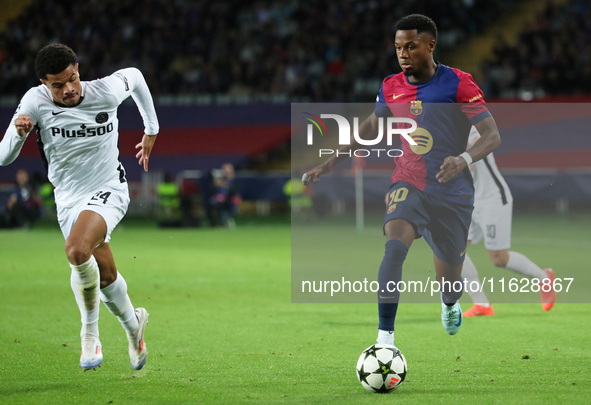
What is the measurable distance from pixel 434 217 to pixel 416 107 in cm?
78

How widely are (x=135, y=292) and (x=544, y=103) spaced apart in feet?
55.5

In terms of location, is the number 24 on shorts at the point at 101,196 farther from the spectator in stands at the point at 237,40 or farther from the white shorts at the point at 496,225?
the spectator in stands at the point at 237,40

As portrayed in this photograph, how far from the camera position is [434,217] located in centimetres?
612

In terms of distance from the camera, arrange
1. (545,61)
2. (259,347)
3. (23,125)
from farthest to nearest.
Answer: (545,61) → (259,347) → (23,125)

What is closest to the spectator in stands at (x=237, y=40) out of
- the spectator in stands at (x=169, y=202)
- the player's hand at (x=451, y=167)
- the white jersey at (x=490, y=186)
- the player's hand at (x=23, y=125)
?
the spectator in stands at (x=169, y=202)

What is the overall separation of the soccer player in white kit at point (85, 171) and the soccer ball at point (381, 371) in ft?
5.04

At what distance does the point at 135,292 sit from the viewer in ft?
34.1

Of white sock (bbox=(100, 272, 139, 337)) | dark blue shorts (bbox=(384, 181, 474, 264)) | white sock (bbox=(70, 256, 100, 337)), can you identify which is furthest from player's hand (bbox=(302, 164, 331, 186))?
white sock (bbox=(70, 256, 100, 337))

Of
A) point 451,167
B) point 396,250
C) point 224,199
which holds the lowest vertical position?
point 224,199

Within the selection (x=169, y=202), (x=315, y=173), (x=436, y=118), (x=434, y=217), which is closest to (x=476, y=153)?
(x=436, y=118)

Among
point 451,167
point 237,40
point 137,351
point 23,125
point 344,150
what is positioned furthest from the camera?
point 237,40

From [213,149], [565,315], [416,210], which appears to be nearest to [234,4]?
[213,149]

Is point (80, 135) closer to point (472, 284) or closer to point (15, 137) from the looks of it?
point (15, 137)

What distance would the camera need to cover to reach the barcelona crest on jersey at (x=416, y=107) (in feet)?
20.1
